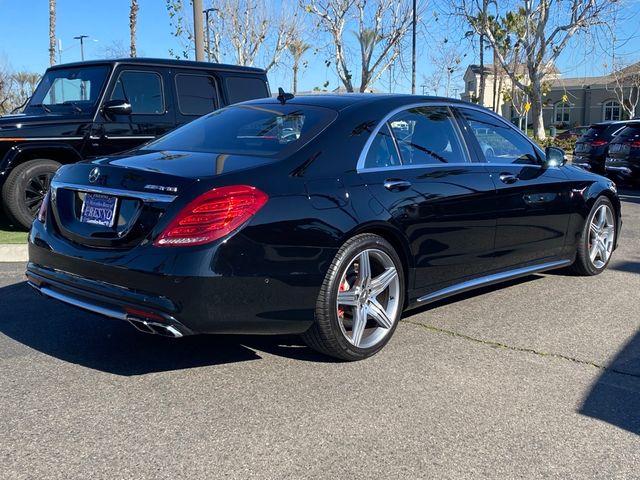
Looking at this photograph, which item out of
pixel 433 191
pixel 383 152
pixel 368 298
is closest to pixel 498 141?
pixel 433 191

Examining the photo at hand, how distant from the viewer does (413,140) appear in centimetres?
463

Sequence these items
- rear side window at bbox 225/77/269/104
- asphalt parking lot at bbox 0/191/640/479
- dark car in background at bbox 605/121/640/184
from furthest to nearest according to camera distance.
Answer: dark car in background at bbox 605/121/640/184 → rear side window at bbox 225/77/269/104 → asphalt parking lot at bbox 0/191/640/479

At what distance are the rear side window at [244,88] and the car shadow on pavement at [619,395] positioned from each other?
6.40 meters

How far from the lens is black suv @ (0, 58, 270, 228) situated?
25.5ft

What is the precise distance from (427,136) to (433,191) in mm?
490

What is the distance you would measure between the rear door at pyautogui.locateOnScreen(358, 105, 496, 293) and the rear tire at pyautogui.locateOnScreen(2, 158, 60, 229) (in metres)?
4.99

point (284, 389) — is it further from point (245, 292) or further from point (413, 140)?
point (413, 140)

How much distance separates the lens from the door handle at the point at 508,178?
513 centimetres

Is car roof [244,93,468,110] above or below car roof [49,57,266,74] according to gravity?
below

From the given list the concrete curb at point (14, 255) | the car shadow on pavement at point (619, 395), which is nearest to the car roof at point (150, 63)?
the concrete curb at point (14, 255)

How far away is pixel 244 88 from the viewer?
9.30 m

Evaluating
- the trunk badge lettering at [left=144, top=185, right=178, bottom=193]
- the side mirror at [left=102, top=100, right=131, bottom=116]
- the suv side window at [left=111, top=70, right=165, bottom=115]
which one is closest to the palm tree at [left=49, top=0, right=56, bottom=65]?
the suv side window at [left=111, top=70, right=165, bottom=115]

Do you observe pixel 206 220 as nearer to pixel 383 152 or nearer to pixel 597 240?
pixel 383 152

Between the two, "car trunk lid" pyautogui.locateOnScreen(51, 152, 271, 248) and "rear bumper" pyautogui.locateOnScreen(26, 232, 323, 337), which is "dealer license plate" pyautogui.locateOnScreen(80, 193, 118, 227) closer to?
"car trunk lid" pyautogui.locateOnScreen(51, 152, 271, 248)
